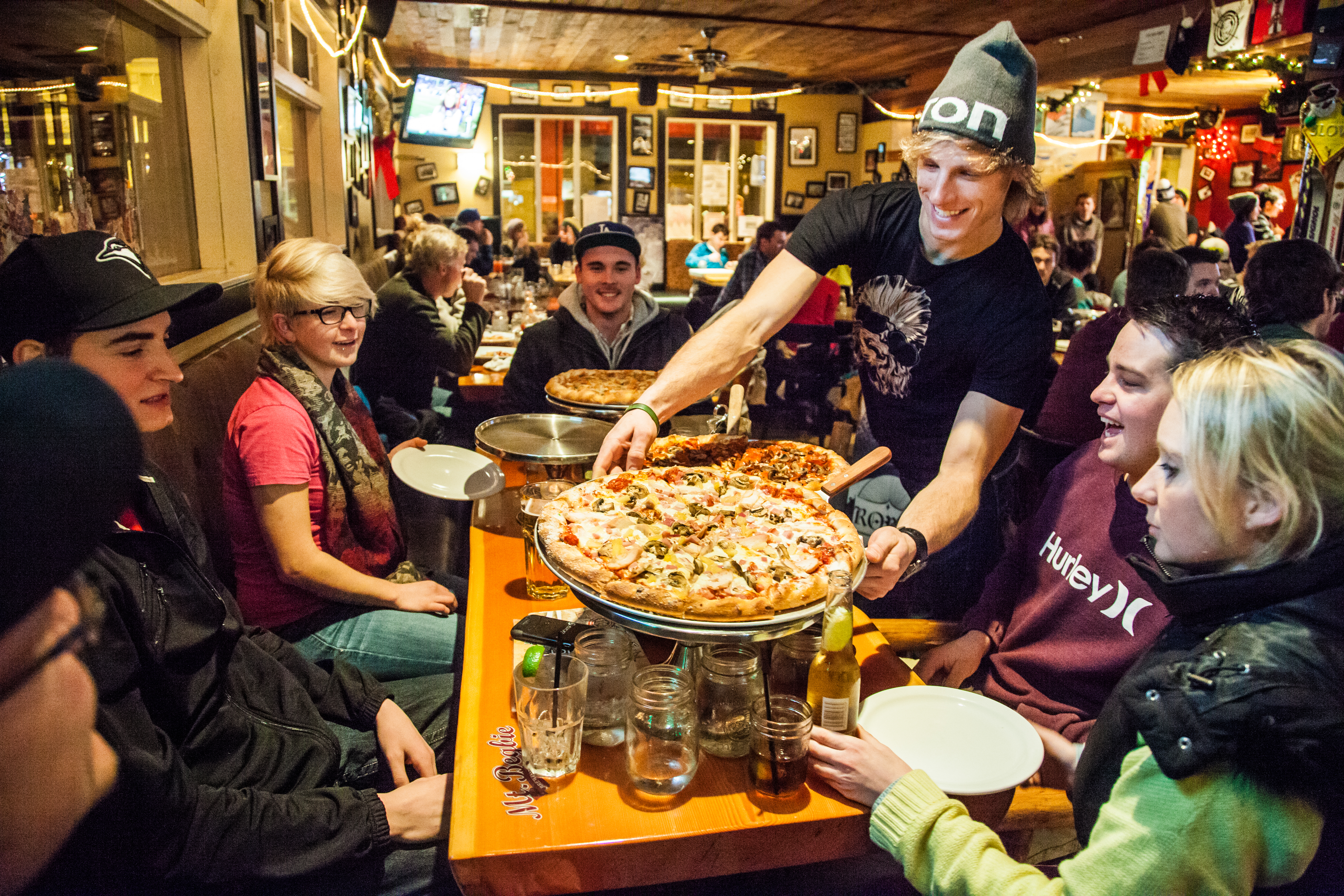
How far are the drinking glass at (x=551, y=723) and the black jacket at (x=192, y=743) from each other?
36 centimetres

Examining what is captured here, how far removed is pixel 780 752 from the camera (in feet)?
3.81

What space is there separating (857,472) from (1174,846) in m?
0.84

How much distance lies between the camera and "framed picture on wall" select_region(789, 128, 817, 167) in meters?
13.8

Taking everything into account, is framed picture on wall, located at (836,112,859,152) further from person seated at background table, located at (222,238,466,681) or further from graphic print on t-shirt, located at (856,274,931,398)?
person seated at background table, located at (222,238,466,681)

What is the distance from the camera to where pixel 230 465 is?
6.55 ft

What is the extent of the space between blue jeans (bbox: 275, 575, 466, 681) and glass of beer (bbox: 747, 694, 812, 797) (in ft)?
3.59

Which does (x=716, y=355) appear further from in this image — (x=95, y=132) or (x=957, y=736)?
(x=95, y=132)

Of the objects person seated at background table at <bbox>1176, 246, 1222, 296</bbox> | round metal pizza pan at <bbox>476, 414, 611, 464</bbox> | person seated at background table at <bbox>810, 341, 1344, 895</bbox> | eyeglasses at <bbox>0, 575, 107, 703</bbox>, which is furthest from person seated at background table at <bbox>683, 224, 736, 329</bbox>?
eyeglasses at <bbox>0, 575, 107, 703</bbox>

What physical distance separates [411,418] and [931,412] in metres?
2.48

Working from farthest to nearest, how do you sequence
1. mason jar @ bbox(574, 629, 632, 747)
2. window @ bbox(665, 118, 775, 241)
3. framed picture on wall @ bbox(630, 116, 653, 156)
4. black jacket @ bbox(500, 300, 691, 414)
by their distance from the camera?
window @ bbox(665, 118, 775, 241) < framed picture on wall @ bbox(630, 116, 653, 156) < black jacket @ bbox(500, 300, 691, 414) < mason jar @ bbox(574, 629, 632, 747)

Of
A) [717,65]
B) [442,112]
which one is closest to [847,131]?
[717,65]

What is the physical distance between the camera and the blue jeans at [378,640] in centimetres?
203

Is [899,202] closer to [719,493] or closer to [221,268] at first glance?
[719,493]

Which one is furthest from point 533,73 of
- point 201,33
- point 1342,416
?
point 1342,416
